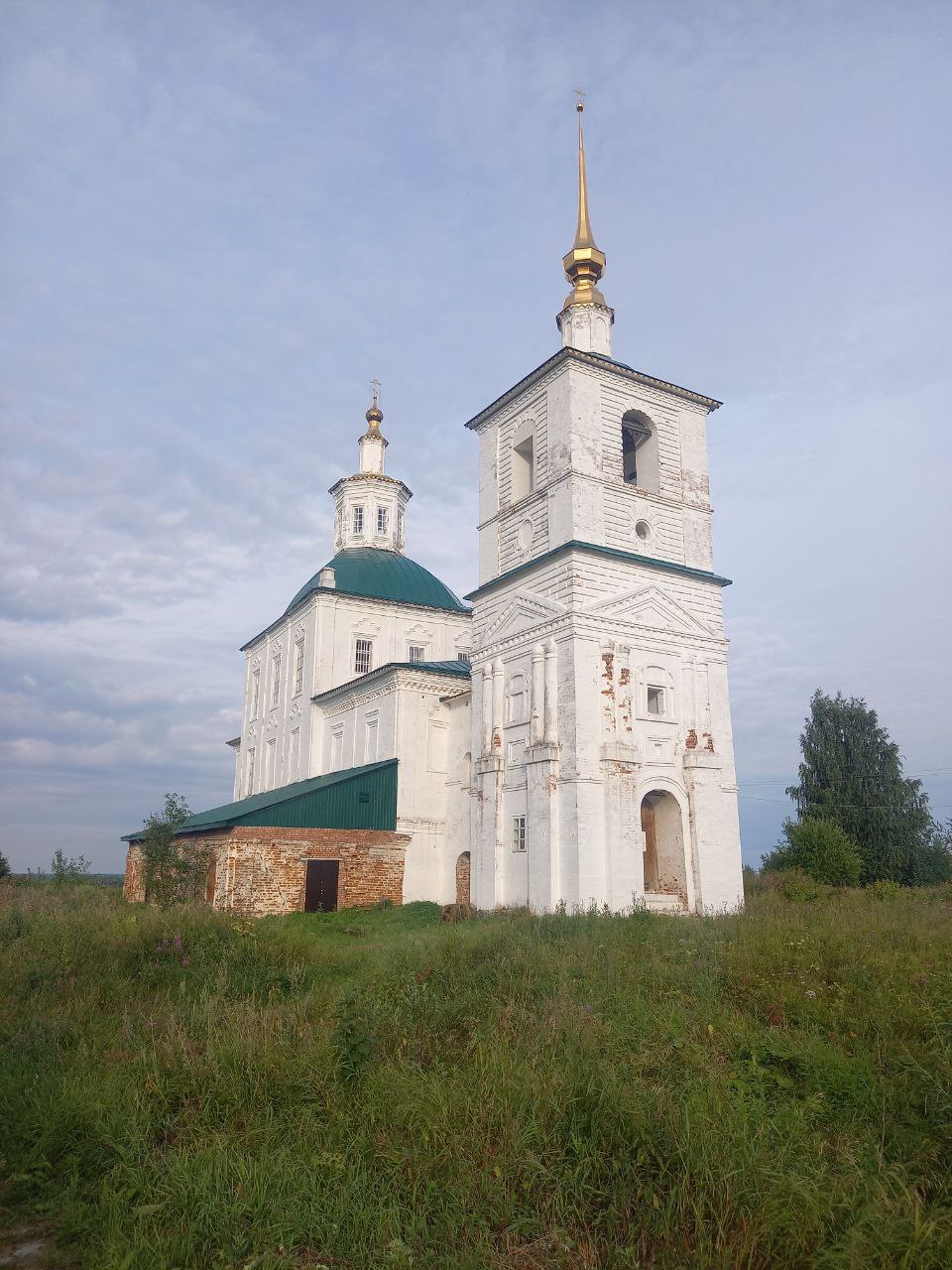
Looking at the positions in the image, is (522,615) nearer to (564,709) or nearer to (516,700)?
(516,700)

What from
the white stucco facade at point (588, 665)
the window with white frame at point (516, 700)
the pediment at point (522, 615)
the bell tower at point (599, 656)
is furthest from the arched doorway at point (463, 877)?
the pediment at point (522, 615)

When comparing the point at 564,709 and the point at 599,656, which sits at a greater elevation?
the point at 599,656

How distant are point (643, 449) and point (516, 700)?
7173 millimetres

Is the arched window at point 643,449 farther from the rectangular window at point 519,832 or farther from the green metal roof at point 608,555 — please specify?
the rectangular window at point 519,832

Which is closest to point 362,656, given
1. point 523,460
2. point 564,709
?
point 523,460

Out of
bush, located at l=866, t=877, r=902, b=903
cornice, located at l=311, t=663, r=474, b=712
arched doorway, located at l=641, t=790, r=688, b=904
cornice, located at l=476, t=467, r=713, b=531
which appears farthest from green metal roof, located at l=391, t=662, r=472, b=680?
bush, located at l=866, t=877, r=902, b=903

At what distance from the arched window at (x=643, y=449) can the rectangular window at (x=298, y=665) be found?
588 inches

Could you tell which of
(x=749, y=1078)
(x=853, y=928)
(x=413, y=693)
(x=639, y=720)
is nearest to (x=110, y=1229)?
(x=749, y=1078)

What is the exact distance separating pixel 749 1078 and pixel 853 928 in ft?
18.2

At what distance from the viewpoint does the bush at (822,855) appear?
22.2 meters

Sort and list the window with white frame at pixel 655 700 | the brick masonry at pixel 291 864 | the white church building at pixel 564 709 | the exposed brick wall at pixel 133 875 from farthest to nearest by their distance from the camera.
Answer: the exposed brick wall at pixel 133 875 → the brick masonry at pixel 291 864 → the window with white frame at pixel 655 700 → the white church building at pixel 564 709

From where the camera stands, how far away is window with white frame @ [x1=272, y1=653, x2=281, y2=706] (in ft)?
110

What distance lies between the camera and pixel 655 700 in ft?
62.0

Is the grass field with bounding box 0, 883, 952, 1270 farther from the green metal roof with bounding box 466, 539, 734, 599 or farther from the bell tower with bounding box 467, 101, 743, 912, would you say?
the green metal roof with bounding box 466, 539, 734, 599
